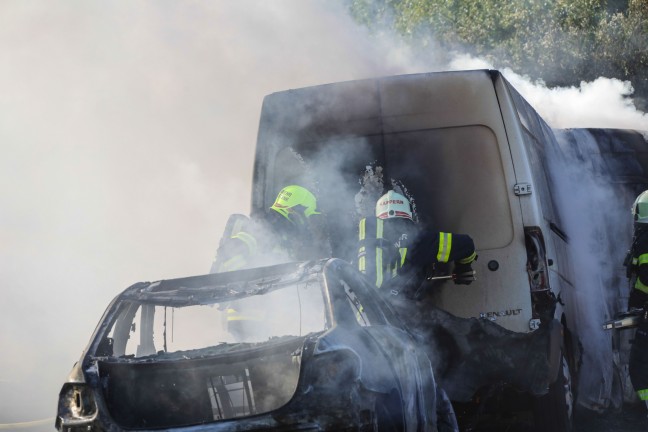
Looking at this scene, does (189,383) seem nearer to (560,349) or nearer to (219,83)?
(560,349)

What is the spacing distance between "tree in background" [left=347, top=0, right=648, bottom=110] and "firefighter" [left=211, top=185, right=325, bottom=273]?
13658 millimetres

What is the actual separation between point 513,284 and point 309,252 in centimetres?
153

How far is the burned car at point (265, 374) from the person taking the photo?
470 cm

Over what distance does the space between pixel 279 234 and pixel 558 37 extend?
1453cm

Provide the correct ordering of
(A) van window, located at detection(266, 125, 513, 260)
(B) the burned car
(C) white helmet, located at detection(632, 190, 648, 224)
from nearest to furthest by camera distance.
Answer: (B) the burned car
(A) van window, located at detection(266, 125, 513, 260)
(C) white helmet, located at detection(632, 190, 648, 224)

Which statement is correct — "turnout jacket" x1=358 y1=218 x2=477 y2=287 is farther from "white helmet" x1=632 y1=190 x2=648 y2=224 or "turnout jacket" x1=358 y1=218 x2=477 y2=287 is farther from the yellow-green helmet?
"white helmet" x1=632 y1=190 x2=648 y2=224

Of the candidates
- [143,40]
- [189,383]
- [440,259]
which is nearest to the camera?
[189,383]

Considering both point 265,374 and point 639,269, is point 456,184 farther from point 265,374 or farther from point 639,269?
point 265,374

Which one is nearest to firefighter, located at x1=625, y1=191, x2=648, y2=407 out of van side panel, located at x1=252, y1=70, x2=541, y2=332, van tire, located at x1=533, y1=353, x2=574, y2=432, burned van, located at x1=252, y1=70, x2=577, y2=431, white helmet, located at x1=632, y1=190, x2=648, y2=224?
white helmet, located at x1=632, y1=190, x2=648, y2=224

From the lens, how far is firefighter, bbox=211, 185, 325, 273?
7324 mm

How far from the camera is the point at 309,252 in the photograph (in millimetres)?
7621

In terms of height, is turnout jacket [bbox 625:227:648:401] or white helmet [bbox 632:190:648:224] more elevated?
white helmet [bbox 632:190:648:224]

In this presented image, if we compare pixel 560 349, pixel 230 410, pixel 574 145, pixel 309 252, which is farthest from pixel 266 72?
pixel 230 410

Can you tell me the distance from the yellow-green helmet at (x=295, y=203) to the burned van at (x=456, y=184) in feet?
0.83
